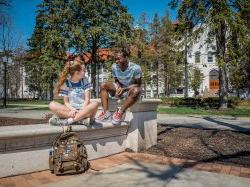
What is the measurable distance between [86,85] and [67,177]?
1.77 m

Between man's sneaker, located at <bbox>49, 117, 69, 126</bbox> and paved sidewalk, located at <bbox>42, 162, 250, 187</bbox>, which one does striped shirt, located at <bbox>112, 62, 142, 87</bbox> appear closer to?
man's sneaker, located at <bbox>49, 117, 69, 126</bbox>

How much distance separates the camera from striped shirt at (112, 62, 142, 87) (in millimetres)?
6504

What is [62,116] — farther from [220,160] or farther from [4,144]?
[220,160]

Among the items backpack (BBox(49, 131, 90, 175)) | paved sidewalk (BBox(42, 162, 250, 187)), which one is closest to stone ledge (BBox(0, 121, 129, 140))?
backpack (BBox(49, 131, 90, 175))

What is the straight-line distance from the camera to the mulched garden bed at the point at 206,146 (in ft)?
20.6

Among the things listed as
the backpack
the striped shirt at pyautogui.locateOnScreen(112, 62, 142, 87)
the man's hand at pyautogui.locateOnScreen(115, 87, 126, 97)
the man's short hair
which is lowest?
the backpack

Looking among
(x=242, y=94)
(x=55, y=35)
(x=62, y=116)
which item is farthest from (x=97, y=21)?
(x=62, y=116)

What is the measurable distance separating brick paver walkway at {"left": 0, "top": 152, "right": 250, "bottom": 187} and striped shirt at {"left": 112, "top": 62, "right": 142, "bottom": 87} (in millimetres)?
1393

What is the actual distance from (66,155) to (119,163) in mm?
1150

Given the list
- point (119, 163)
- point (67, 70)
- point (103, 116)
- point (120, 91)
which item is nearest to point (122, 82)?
point (120, 91)

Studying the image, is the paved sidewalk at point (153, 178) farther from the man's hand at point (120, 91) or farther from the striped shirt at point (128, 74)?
the striped shirt at point (128, 74)

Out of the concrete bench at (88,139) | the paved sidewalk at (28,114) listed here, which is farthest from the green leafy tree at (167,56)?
the concrete bench at (88,139)

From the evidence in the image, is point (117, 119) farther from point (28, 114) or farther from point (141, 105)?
point (28, 114)

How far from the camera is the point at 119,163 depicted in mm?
5680
